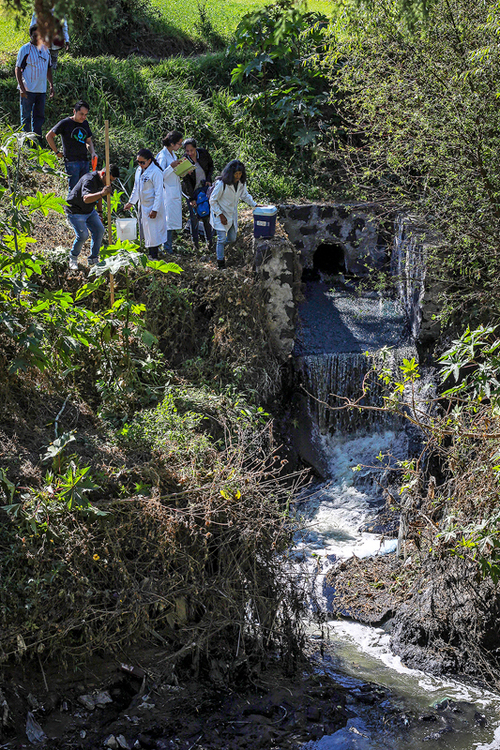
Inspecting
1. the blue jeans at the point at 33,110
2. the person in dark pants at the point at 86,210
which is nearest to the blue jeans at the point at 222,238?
the person in dark pants at the point at 86,210

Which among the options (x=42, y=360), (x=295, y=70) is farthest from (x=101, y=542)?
(x=295, y=70)

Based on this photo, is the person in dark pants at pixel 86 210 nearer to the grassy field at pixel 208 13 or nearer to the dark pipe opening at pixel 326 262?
the dark pipe opening at pixel 326 262

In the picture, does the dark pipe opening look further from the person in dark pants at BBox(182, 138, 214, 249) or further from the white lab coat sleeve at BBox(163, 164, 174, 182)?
the white lab coat sleeve at BBox(163, 164, 174, 182)

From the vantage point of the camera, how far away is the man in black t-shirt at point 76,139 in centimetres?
909

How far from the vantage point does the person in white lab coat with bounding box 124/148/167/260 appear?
8.84m

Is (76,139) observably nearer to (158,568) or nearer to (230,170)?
(230,170)

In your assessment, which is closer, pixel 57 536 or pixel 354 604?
pixel 57 536

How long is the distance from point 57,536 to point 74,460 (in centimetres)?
78

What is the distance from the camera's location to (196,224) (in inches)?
402

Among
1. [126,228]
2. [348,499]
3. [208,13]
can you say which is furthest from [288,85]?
[348,499]

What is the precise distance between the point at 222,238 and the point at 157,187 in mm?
1100

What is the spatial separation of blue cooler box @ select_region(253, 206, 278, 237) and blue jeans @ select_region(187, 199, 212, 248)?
0.80 m

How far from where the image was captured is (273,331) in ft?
31.7

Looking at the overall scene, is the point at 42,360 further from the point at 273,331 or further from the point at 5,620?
the point at 273,331
